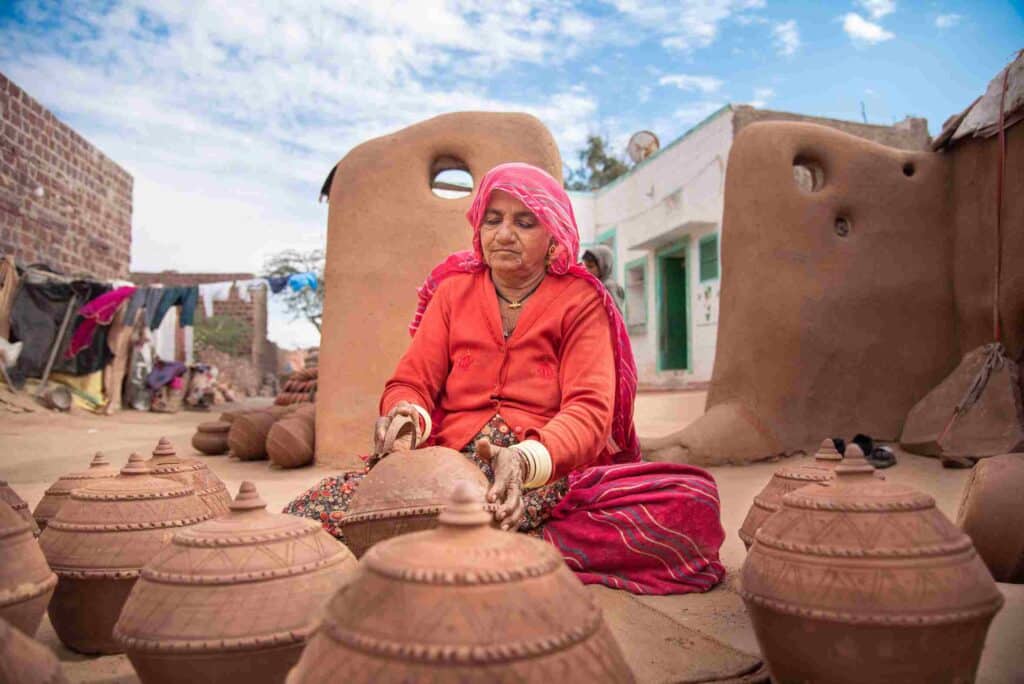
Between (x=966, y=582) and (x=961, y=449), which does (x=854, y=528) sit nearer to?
(x=966, y=582)

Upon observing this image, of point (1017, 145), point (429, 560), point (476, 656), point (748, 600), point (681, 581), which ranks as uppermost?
point (1017, 145)

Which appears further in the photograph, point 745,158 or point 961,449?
point 745,158

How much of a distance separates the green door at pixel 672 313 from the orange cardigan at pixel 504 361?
42.6 feet

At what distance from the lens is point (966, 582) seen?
169 centimetres

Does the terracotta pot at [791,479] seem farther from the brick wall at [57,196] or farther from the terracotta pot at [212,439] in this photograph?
the brick wall at [57,196]

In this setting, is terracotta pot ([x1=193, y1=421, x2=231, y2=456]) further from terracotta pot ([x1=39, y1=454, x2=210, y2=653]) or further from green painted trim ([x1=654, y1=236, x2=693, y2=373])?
green painted trim ([x1=654, y1=236, x2=693, y2=373])

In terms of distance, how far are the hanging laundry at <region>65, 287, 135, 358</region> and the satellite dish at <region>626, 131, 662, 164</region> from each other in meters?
11.3

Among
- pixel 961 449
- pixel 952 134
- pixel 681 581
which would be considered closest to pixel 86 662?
pixel 681 581

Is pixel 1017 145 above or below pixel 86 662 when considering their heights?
above

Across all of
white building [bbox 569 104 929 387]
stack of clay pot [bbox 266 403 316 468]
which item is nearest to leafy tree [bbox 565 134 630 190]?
white building [bbox 569 104 929 387]

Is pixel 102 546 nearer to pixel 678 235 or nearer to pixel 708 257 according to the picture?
pixel 708 257

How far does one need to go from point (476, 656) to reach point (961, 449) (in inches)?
210

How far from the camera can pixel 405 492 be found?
209 centimetres

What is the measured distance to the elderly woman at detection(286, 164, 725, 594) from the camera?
2777mm
